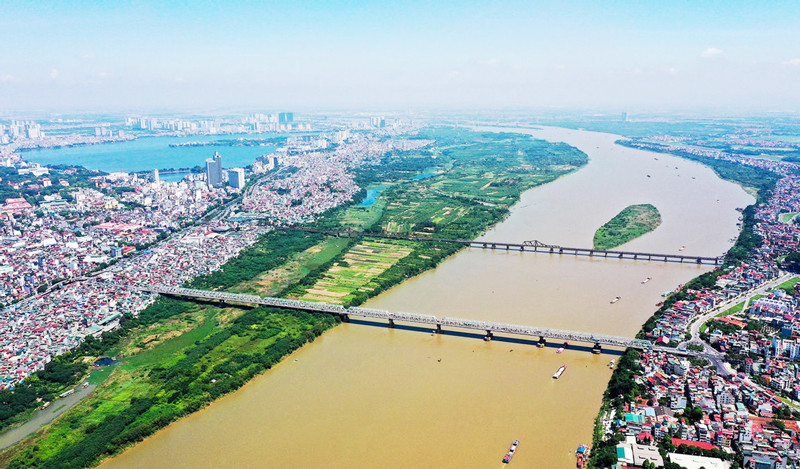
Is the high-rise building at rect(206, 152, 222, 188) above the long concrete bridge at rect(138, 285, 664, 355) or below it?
above

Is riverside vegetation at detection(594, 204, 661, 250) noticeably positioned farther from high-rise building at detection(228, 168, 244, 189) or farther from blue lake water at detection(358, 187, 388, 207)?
high-rise building at detection(228, 168, 244, 189)

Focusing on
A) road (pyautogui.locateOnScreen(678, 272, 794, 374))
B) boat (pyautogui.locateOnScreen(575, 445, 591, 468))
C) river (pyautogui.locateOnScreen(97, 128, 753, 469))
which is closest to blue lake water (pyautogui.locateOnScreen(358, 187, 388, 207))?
river (pyautogui.locateOnScreen(97, 128, 753, 469))

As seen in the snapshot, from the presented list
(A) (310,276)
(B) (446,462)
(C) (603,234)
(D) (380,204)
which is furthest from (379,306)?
(D) (380,204)

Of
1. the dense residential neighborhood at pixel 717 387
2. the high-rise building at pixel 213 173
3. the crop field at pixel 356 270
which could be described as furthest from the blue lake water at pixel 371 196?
the dense residential neighborhood at pixel 717 387

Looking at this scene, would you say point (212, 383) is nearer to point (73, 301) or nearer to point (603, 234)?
point (73, 301)

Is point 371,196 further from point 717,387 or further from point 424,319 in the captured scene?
point 717,387

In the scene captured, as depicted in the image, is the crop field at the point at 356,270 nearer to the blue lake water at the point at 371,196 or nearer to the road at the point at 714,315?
the road at the point at 714,315
